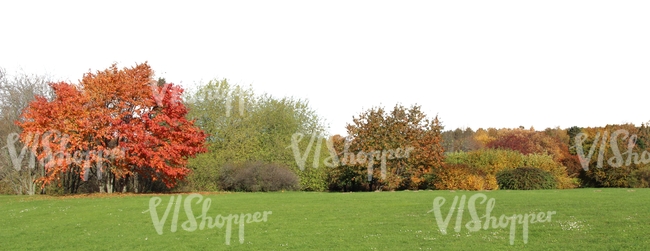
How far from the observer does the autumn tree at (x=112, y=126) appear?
100 feet

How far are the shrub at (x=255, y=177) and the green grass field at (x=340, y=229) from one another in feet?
54.2

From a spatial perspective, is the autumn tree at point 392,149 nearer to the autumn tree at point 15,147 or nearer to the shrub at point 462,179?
the shrub at point 462,179

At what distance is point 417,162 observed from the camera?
36594mm

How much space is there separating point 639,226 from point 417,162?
2302cm

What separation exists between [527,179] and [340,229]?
23613 millimetres

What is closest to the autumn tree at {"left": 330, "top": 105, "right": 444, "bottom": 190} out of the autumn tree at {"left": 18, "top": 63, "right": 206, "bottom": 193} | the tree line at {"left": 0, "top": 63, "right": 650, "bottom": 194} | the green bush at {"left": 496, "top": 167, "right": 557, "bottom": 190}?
the tree line at {"left": 0, "top": 63, "right": 650, "bottom": 194}

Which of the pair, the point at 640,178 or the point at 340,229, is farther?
the point at 640,178

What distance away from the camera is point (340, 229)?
15.4 m

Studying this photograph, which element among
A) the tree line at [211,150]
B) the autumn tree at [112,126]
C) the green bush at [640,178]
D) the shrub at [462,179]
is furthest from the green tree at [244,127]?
the green bush at [640,178]

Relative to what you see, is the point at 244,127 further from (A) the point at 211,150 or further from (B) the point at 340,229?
(B) the point at 340,229

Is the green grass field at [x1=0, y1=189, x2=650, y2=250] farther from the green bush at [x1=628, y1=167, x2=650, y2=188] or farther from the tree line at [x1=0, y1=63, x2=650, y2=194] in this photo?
the green bush at [x1=628, y1=167, x2=650, y2=188]

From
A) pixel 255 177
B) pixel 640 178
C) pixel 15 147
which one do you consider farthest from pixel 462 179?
pixel 15 147

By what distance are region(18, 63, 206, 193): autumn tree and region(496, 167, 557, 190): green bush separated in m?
20.7

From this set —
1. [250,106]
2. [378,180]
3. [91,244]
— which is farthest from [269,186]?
[91,244]
